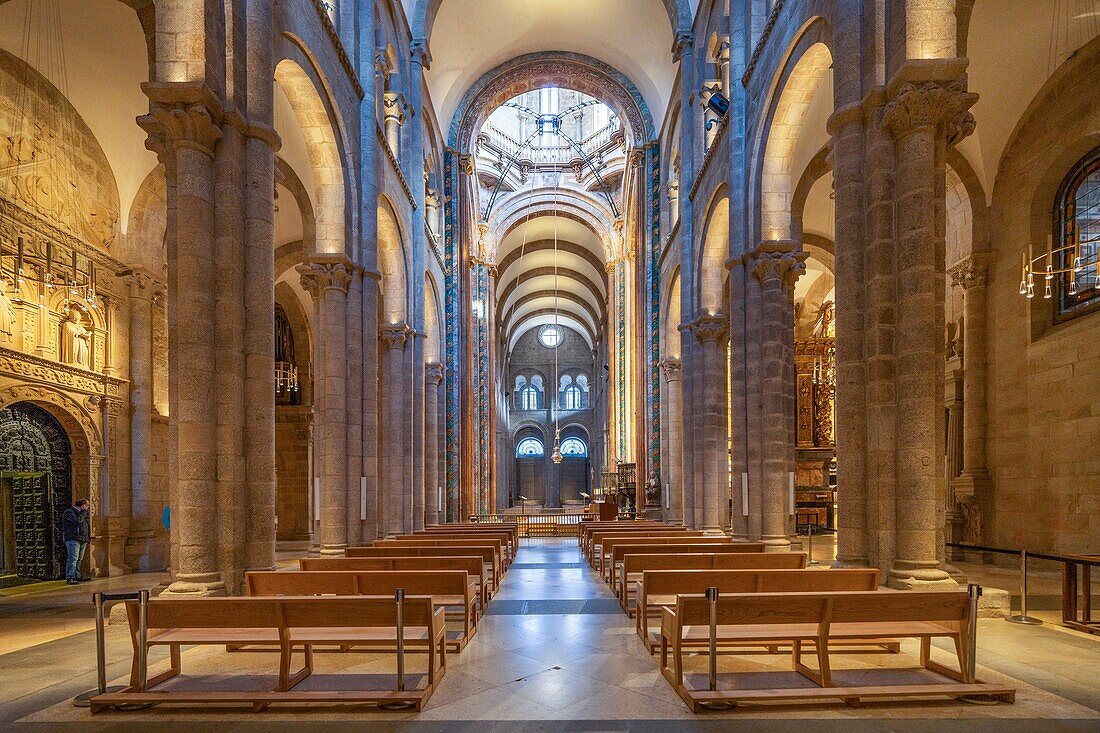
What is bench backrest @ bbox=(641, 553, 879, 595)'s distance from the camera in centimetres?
728

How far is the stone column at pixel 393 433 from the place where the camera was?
63.5 ft

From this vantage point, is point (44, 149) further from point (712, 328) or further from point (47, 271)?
point (712, 328)

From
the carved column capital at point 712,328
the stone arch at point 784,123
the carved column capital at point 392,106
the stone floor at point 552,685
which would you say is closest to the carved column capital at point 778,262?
the stone arch at point 784,123

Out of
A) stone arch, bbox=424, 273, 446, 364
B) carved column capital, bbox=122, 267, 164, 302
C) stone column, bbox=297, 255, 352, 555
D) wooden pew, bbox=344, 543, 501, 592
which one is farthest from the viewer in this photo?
stone arch, bbox=424, 273, 446, 364

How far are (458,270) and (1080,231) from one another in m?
21.2

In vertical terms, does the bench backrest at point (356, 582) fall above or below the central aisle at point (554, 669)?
above

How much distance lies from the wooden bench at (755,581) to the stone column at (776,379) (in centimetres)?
749

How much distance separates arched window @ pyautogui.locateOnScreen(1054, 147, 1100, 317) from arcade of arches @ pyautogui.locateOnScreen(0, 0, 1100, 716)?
0.07 m

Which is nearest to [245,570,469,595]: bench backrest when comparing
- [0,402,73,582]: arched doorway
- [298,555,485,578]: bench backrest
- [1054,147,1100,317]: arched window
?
[298,555,485,578]: bench backrest

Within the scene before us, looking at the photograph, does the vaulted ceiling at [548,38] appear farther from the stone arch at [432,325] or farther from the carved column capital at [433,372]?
the carved column capital at [433,372]

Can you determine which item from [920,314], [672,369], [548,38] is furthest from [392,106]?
[920,314]

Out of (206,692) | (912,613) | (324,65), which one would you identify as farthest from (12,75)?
(912,613)

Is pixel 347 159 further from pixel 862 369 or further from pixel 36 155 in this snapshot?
pixel 862 369

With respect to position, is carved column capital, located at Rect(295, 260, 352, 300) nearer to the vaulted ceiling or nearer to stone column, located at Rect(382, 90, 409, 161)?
stone column, located at Rect(382, 90, 409, 161)
